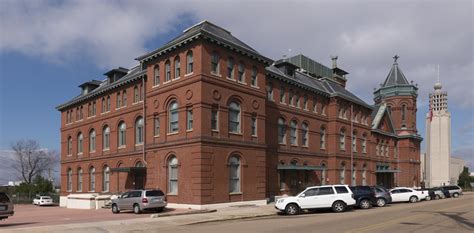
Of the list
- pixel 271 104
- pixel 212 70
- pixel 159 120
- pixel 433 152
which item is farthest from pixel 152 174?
pixel 433 152

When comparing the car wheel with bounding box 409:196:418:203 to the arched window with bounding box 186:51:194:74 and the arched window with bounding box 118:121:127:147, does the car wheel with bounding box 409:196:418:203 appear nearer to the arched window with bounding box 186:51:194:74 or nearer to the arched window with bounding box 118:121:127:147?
the arched window with bounding box 186:51:194:74

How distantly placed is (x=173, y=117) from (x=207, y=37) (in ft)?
21.2

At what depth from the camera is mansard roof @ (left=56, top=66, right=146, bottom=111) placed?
38.8 m

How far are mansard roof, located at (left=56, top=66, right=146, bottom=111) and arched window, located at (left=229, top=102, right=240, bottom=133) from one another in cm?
933

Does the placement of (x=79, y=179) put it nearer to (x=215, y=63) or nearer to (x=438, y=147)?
(x=215, y=63)

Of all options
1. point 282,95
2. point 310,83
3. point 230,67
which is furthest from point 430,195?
point 230,67

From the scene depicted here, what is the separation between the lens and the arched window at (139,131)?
3809cm

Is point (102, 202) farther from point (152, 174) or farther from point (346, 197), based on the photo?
point (346, 197)

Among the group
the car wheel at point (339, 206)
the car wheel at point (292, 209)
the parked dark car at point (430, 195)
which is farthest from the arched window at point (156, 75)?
the parked dark car at point (430, 195)

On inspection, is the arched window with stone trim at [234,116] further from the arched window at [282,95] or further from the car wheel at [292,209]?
the arched window at [282,95]

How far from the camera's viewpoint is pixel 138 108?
38312 mm

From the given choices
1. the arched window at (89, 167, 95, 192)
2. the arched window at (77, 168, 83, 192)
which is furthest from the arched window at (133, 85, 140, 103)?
the arched window at (77, 168, 83, 192)

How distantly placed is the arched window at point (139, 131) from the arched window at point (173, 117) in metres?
6.52

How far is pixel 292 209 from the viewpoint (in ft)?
85.5
